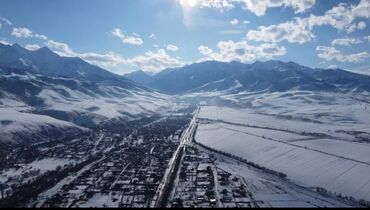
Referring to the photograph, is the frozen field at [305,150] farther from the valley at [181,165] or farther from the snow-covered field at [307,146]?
the valley at [181,165]

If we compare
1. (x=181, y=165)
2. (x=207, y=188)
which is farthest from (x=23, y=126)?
(x=207, y=188)

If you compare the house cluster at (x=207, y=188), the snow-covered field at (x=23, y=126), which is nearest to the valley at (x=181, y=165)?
the house cluster at (x=207, y=188)

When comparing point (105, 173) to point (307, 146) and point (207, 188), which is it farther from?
point (307, 146)

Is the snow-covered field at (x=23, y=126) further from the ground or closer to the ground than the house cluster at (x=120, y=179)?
further from the ground

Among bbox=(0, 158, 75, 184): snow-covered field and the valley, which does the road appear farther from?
bbox=(0, 158, 75, 184): snow-covered field

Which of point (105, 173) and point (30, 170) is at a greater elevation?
point (105, 173)

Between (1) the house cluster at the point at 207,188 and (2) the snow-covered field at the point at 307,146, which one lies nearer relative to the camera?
(1) the house cluster at the point at 207,188

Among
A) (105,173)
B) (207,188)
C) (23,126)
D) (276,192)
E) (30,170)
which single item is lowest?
(30,170)
